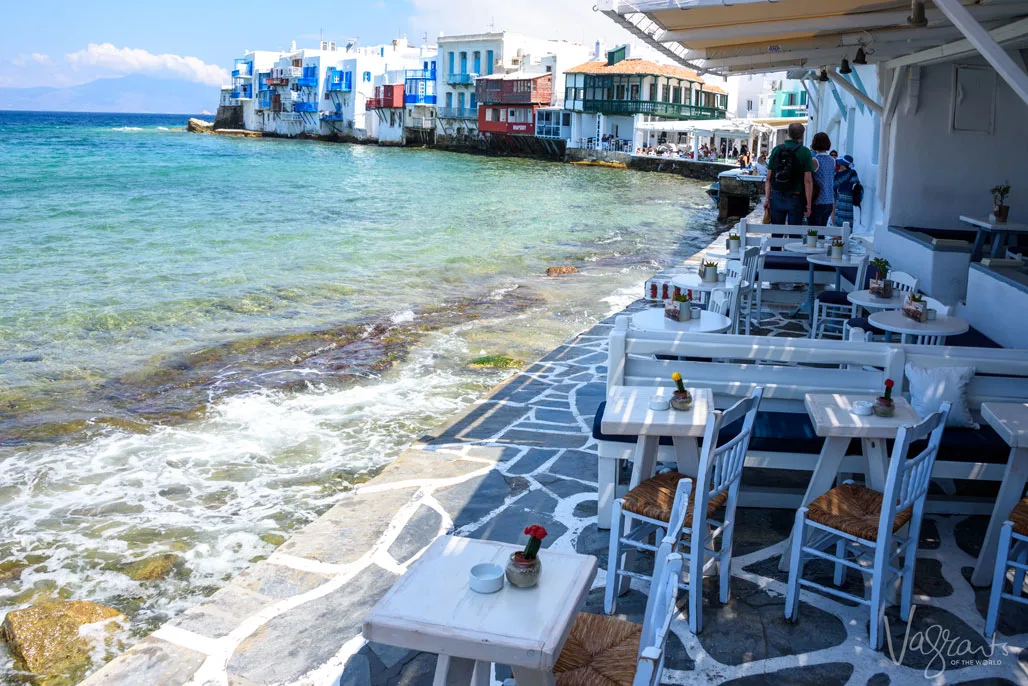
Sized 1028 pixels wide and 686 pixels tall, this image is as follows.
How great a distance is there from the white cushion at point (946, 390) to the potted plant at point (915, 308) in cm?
164

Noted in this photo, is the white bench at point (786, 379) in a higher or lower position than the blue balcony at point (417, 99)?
lower

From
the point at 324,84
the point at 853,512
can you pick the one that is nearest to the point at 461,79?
the point at 324,84

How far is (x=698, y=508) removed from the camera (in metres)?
3.46

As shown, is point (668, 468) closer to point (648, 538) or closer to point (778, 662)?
point (648, 538)

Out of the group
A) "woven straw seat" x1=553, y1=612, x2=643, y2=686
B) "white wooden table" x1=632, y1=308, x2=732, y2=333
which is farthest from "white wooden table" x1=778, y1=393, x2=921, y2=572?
"white wooden table" x1=632, y1=308, x2=732, y2=333

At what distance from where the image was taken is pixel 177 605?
14.9ft

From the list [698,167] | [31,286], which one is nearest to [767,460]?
[31,286]

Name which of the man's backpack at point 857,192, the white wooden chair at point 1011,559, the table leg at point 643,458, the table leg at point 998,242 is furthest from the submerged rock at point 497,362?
the man's backpack at point 857,192

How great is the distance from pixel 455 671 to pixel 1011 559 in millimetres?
2451

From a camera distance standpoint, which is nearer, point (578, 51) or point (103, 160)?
point (103, 160)

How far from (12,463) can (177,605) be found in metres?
3.07

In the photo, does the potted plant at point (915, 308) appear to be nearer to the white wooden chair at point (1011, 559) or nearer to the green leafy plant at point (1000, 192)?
the white wooden chair at point (1011, 559)

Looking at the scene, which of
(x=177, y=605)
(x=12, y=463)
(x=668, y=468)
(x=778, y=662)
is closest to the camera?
(x=778, y=662)

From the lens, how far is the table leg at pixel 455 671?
238 cm
